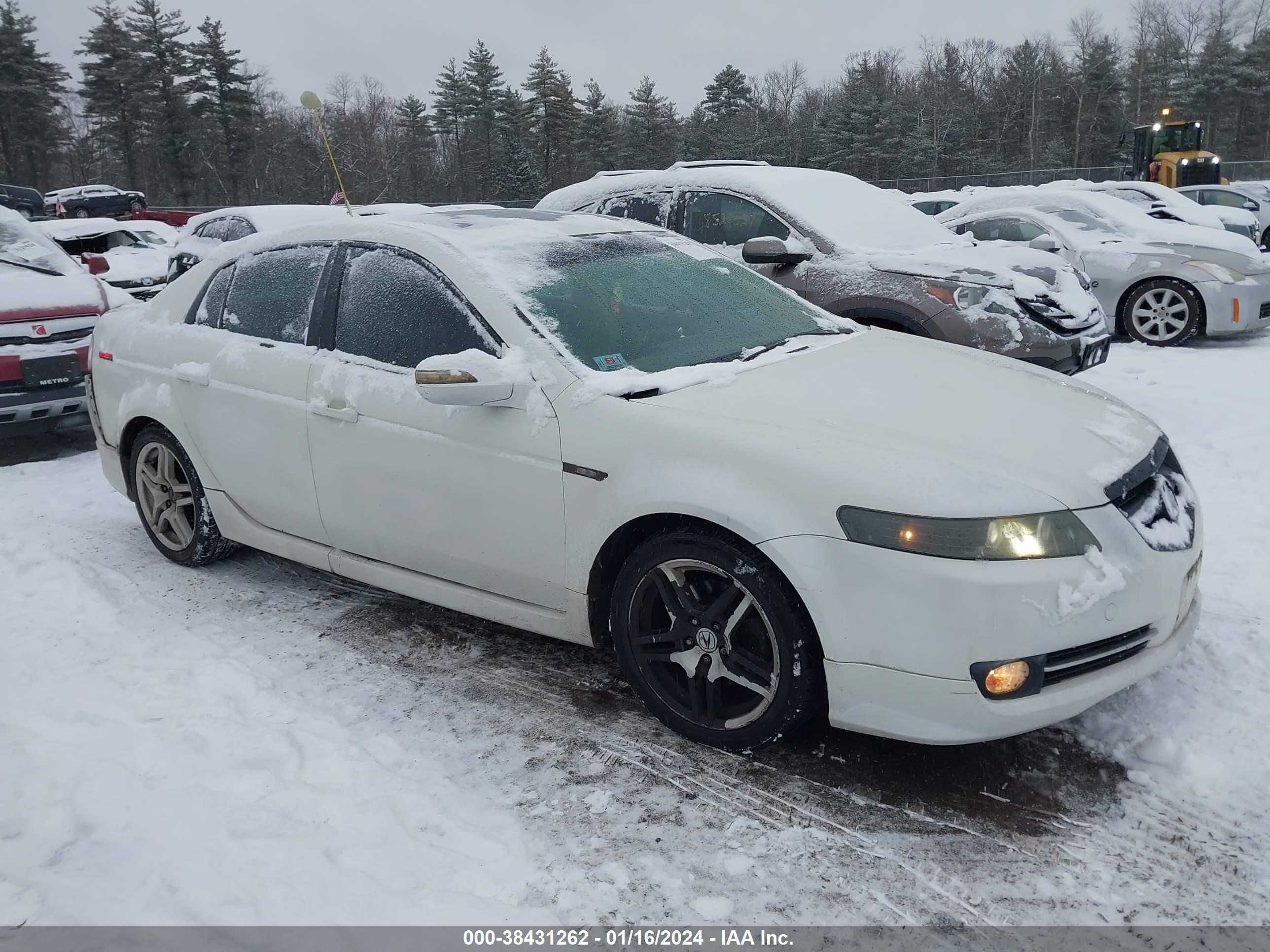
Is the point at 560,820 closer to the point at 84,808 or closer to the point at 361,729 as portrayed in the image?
the point at 361,729

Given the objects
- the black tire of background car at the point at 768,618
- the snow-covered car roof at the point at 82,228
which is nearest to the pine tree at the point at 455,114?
the snow-covered car roof at the point at 82,228

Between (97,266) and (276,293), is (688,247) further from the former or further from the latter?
(97,266)

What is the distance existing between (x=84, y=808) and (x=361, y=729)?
0.81m

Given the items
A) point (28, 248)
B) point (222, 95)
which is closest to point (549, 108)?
point (222, 95)

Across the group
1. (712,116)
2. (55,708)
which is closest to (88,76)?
(712,116)

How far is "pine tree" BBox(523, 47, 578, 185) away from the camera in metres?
56.1

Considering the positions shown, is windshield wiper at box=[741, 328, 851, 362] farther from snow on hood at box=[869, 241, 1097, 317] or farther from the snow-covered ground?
snow on hood at box=[869, 241, 1097, 317]

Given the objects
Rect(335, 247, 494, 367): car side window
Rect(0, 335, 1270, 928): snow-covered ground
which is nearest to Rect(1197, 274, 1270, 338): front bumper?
Rect(0, 335, 1270, 928): snow-covered ground

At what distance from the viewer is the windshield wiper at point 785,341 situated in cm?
354

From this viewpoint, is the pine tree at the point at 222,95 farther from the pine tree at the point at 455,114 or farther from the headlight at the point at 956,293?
the headlight at the point at 956,293

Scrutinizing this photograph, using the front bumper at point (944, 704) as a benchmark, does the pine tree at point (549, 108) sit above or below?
above

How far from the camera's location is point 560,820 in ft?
9.00

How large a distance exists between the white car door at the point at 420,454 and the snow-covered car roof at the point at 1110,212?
8.02m

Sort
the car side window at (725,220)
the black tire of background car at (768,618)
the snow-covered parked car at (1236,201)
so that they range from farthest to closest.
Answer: the snow-covered parked car at (1236,201) → the car side window at (725,220) → the black tire of background car at (768,618)
